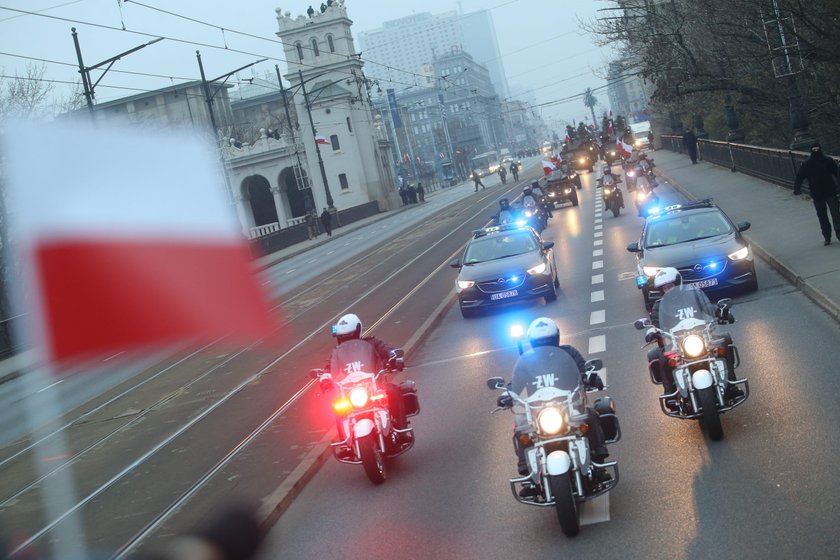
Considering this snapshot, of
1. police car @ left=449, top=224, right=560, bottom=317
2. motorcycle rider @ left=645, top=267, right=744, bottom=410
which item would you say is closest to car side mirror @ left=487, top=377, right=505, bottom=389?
motorcycle rider @ left=645, top=267, right=744, bottom=410

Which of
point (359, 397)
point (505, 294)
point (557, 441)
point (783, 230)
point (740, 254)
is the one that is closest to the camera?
point (557, 441)

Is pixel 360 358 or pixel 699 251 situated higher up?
pixel 360 358

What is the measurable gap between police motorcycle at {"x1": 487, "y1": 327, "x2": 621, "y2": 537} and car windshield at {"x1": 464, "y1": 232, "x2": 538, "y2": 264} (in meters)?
12.8

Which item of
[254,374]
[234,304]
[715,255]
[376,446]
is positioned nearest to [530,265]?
[715,255]

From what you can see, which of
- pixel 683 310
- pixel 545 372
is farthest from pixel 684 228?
pixel 545 372

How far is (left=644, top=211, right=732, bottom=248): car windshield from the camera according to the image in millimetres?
16906

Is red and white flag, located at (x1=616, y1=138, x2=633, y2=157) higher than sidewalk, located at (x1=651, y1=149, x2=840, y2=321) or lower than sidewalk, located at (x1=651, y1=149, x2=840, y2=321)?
higher

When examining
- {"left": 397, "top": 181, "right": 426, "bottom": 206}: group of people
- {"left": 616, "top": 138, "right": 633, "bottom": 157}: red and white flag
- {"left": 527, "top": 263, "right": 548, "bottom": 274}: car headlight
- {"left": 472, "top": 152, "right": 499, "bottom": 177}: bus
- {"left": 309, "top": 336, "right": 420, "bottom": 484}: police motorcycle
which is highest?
{"left": 472, "top": 152, "right": 499, "bottom": 177}: bus

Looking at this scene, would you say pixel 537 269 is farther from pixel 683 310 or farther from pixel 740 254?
pixel 683 310

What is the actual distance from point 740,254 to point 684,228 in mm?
1396

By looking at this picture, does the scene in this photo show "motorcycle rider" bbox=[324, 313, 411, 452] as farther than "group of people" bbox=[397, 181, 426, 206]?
No

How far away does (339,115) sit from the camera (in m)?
90.4

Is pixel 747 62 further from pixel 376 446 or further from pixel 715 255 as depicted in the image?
pixel 376 446

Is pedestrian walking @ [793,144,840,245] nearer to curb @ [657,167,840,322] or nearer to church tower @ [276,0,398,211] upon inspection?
curb @ [657,167,840,322]
